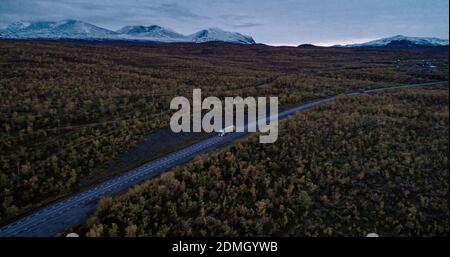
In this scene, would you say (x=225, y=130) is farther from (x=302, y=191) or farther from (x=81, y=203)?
(x=81, y=203)

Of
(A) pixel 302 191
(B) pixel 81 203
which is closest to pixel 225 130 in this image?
(A) pixel 302 191

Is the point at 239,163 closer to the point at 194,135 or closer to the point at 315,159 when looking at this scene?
the point at 315,159

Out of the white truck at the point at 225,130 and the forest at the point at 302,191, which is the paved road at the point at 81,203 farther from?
the white truck at the point at 225,130

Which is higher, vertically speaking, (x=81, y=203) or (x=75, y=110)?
(x=75, y=110)

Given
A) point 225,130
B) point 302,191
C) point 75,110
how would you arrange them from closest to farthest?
point 302,191, point 225,130, point 75,110

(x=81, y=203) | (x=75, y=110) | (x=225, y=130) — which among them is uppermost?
(x=75, y=110)
